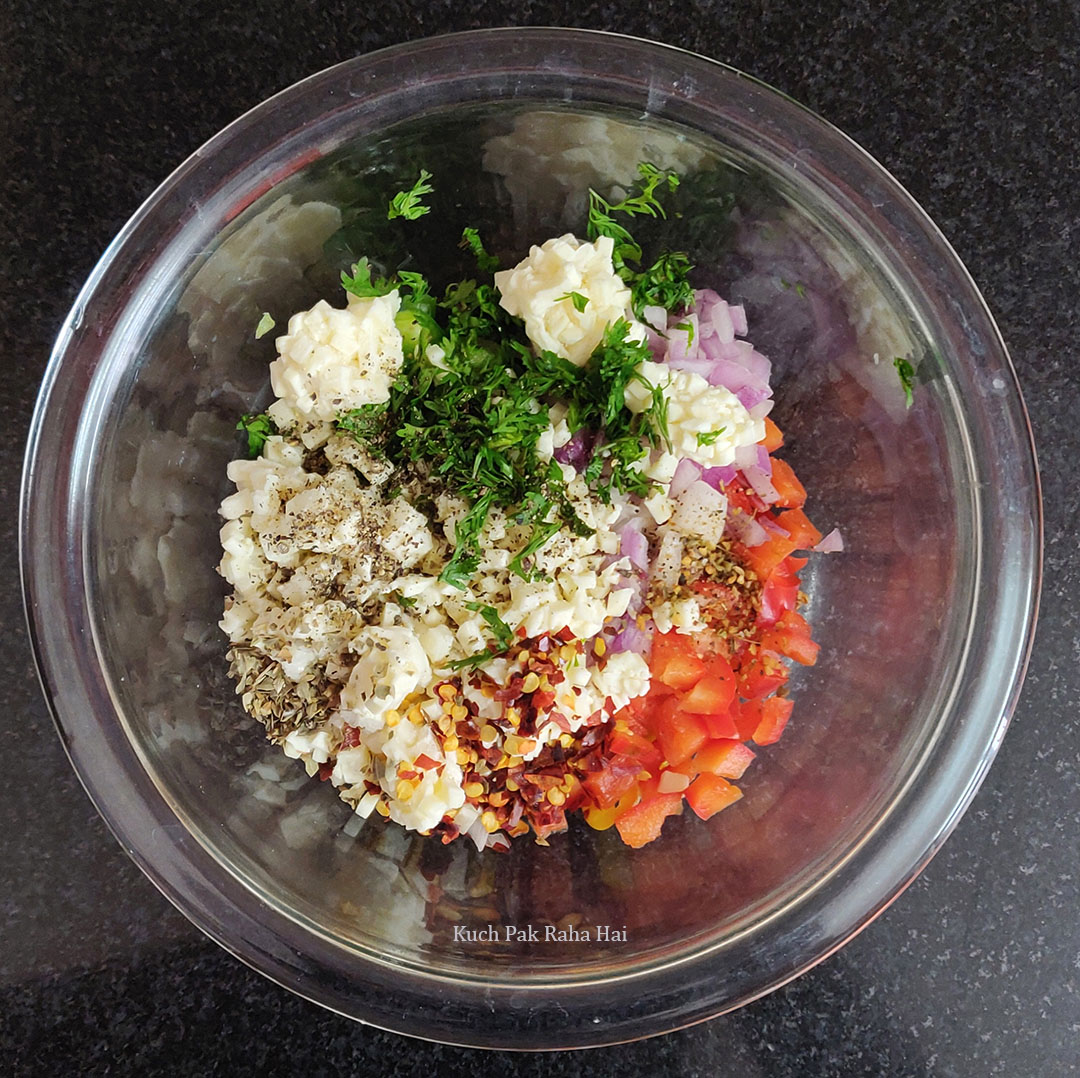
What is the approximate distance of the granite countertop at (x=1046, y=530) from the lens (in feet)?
4.58

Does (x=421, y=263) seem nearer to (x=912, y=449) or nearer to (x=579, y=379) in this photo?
(x=579, y=379)

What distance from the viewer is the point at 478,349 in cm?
124

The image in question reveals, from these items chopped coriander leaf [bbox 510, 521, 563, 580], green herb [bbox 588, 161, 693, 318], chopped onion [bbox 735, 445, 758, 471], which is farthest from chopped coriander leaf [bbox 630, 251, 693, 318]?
chopped coriander leaf [bbox 510, 521, 563, 580]

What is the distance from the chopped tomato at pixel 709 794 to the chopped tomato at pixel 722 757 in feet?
0.06

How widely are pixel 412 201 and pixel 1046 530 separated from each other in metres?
1.09

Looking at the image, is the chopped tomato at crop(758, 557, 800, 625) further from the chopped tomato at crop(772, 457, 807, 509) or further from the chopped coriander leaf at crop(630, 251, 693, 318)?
the chopped coriander leaf at crop(630, 251, 693, 318)

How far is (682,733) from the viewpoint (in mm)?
1232

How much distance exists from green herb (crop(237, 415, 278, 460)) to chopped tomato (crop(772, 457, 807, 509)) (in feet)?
2.41

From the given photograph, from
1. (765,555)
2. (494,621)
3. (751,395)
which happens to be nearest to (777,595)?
(765,555)

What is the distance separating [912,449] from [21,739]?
1450 mm

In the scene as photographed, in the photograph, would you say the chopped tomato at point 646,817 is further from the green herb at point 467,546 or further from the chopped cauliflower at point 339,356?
the chopped cauliflower at point 339,356

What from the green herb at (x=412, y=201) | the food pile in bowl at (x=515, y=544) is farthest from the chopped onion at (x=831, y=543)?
the green herb at (x=412, y=201)

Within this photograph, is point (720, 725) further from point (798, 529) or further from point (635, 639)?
point (798, 529)

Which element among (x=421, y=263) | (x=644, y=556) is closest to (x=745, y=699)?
(x=644, y=556)
